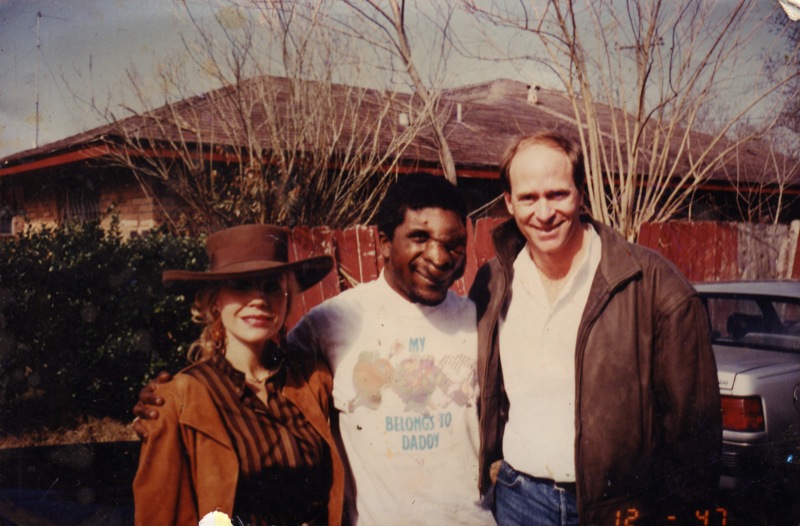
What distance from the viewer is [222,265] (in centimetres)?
177

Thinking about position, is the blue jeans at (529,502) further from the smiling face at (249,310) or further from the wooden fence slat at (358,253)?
the smiling face at (249,310)

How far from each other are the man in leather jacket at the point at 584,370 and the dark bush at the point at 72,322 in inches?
53.3

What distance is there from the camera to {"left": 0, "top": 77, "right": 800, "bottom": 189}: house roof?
236 centimetres

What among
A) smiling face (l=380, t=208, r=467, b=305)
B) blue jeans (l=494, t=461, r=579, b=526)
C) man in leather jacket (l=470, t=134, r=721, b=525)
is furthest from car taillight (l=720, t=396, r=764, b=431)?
smiling face (l=380, t=208, r=467, b=305)

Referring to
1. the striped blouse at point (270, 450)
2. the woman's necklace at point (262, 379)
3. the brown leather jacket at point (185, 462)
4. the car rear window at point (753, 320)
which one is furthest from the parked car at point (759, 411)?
the brown leather jacket at point (185, 462)

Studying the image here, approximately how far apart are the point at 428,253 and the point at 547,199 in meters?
0.42

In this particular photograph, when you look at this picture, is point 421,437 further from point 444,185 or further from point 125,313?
point 125,313

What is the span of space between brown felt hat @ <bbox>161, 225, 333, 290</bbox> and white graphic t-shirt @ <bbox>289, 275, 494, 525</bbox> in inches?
10.6

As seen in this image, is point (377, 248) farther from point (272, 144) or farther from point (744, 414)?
point (744, 414)

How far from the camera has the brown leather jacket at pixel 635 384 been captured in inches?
73.4

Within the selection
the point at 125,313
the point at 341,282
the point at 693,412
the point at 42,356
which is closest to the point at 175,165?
the point at 125,313

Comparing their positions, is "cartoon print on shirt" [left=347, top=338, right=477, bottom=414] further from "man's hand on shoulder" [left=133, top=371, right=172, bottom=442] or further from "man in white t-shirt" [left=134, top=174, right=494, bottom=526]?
"man's hand on shoulder" [left=133, top=371, right=172, bottom=442]

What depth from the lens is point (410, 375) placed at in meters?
1.92

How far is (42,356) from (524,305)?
6.81 feet
